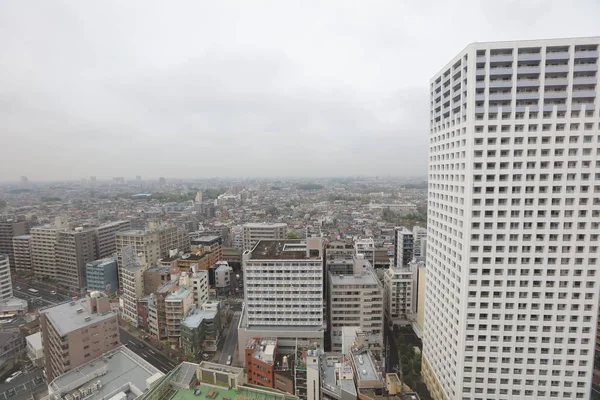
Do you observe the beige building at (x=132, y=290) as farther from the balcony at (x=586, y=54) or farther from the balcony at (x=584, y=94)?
the balcony at (x=586, y=54)

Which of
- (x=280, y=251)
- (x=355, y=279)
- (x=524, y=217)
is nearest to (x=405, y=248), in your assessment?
(x=355, y=279)

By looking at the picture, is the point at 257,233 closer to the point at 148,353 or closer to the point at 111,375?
the point at 148,353

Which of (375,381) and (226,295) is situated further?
(226,295)

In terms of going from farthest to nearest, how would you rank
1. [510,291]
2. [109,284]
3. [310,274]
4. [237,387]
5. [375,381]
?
[109,284], [310,274], [510,291], [375,381], [237,387]

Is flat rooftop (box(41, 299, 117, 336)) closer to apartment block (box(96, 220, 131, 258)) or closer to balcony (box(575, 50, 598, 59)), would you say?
apartment block (box(96, 220, 131, 258))

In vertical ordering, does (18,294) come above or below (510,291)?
below

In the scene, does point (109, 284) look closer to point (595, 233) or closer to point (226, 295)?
point (226, 295)

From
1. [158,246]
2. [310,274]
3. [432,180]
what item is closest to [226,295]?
[158,246]
